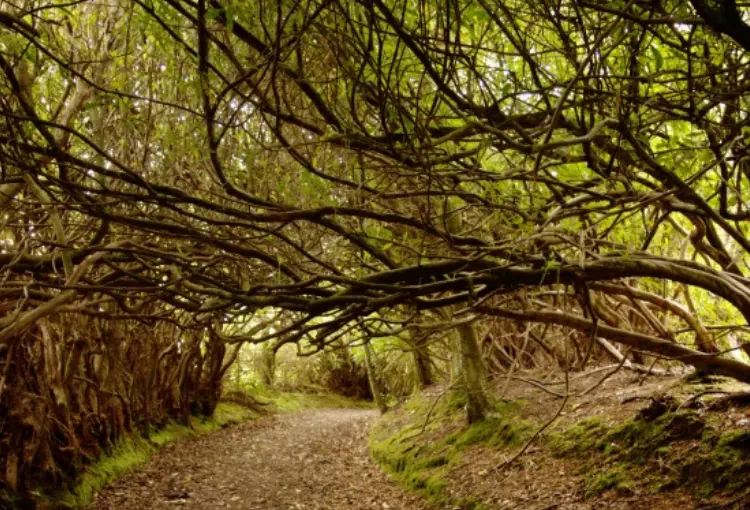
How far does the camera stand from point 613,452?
5.02 meters

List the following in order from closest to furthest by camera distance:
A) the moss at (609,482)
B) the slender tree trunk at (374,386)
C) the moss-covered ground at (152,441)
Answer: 1. the moss at (609,482)
2. the moss-covered ground at (152,441)
3. the slender tree trunk at (374,386)

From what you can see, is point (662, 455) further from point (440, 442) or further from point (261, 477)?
point (261, 477)

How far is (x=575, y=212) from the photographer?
2.99 m

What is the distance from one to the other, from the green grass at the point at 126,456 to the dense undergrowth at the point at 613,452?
384 cm

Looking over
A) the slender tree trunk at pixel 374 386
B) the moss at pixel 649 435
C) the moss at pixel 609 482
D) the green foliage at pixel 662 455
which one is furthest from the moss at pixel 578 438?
the slender tree trunk at pixel 374 386

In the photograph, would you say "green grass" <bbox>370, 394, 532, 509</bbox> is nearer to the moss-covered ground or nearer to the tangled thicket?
the tangled thicket

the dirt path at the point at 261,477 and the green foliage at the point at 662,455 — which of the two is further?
the dirt path at the point at 261,477

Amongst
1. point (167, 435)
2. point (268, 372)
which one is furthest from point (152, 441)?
point (268, 372)

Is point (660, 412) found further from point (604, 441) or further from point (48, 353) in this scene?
point (48, 353)

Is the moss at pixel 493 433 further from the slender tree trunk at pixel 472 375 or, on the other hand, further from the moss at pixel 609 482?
the moss at pixel 609 482

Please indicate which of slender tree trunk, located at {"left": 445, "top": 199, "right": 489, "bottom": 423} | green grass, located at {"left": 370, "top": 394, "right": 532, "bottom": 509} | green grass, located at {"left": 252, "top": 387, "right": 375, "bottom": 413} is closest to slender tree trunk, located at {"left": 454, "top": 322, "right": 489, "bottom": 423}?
slender tree trunk, located at {"left": 445, "top": 199, "right": 489, "bottom": 423}

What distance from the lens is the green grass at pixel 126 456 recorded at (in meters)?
6.46

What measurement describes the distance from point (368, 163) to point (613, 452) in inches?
136

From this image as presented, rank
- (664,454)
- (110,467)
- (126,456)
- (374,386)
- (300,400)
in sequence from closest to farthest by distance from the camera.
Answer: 1. (664,454)
2. (110,467)
3. (126,456)
4. (374,386)
5. (300,400)
